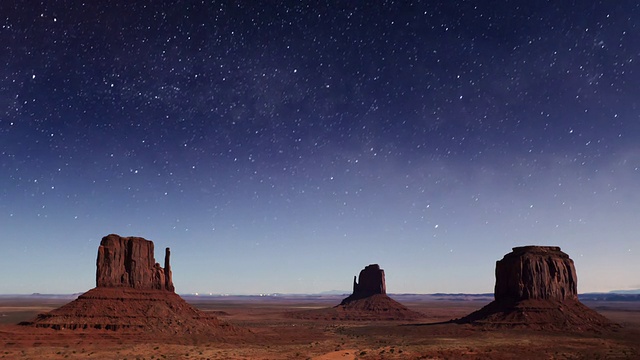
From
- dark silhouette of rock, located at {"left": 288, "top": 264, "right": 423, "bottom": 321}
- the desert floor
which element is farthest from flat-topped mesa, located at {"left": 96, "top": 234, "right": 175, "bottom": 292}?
dark silhouette of rock, located at {"left": 288, "top": 264, "right": 423, "bottom": 321}

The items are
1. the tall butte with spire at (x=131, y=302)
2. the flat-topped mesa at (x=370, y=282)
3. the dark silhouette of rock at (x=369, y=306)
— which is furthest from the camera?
the flat-topped mesa at (x=370, y=282)

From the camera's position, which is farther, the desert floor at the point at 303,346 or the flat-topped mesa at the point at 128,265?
the flat-topped mesa at the point at 128,265

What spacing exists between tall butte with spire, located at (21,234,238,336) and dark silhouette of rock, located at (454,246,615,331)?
172 ft

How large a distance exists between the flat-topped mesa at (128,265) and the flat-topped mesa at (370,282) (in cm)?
9704

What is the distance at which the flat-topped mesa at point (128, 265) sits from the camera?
76.8 m

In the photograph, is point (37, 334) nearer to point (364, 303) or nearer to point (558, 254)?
point (558, 254)

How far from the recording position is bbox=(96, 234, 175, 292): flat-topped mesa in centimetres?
7675

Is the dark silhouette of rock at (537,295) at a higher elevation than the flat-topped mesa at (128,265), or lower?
lower

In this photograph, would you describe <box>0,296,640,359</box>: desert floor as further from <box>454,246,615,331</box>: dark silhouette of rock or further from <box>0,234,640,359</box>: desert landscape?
<box>454,246,615,331</box>: dark silhouette of rock

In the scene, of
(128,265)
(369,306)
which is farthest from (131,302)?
(369,306)

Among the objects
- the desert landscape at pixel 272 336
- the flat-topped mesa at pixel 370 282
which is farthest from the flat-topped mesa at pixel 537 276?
the flat-topped mesa at pixel 370 282

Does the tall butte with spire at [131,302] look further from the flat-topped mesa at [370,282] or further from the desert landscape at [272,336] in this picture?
the flat-topped mesa at [370,282]

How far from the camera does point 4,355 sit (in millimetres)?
54969

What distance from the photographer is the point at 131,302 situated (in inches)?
2913
